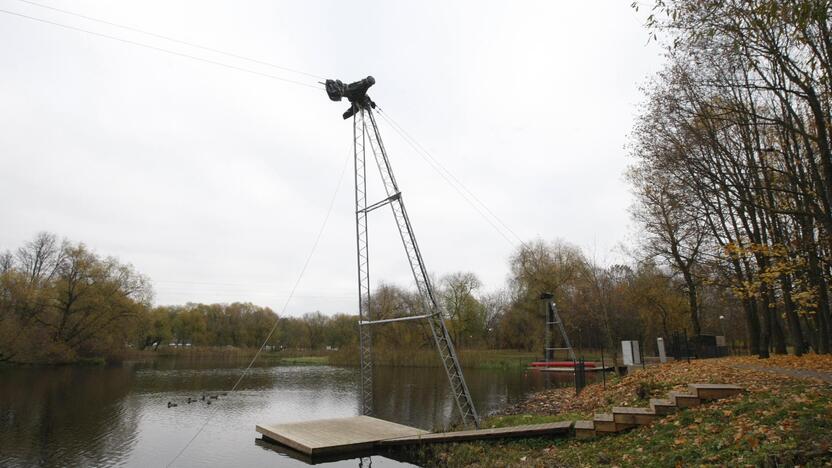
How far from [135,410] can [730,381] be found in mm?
24128

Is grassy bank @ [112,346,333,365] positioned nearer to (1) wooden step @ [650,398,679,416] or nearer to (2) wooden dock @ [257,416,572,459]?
(2) wooden dock @ [257,416,572,459]

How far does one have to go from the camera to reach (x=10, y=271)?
172 feet

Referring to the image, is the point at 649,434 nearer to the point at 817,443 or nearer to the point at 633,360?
the point at 817,443

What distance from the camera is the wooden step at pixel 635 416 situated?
30.3 ft

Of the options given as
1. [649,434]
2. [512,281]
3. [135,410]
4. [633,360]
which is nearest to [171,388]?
[135,410]

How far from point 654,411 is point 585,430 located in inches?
53.5

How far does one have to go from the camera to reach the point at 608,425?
941cm

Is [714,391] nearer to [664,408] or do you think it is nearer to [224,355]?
[664,408]

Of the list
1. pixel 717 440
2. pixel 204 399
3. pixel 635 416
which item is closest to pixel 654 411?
pixel 635 416

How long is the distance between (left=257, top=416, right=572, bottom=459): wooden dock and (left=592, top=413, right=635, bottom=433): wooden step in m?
0.61

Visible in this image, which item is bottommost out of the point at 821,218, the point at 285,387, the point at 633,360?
the point at 285,387

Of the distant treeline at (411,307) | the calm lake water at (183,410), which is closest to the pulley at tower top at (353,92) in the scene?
the calm lake water at (183,410)

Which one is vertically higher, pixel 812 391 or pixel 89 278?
pixel 89 278

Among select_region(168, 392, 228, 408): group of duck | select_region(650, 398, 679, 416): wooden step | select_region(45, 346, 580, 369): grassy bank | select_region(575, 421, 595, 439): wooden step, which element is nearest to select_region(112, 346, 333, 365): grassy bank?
select_region(45, 346, 580, 369): grassy bank
